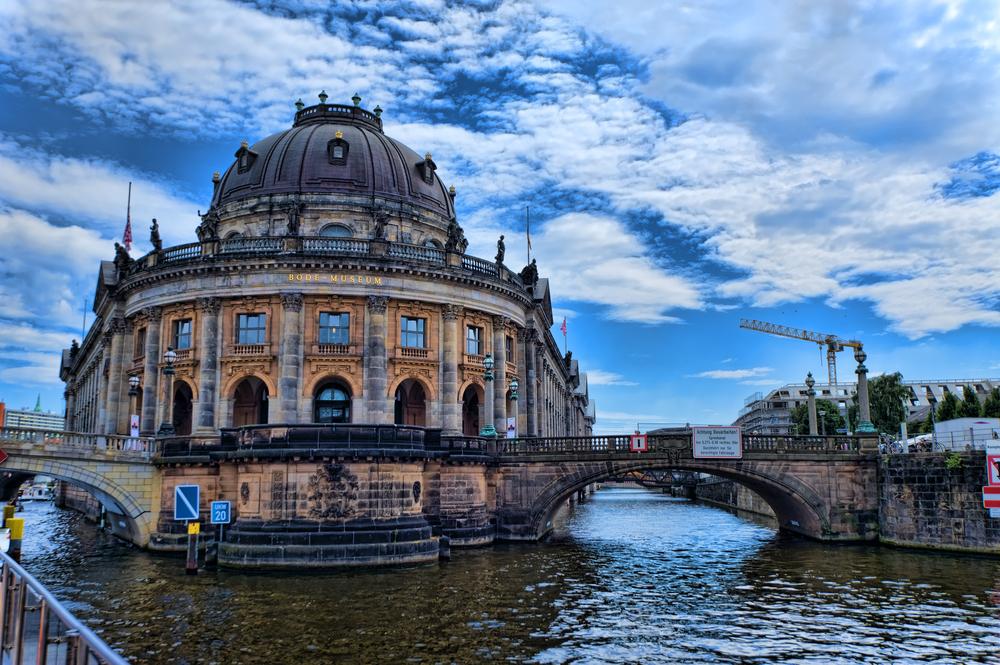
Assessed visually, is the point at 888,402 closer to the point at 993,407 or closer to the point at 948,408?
the point at 948,408

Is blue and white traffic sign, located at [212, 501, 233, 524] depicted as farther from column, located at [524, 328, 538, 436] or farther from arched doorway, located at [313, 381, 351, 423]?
column, located at [524, 328, 538, 436]

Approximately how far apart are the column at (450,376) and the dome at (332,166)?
11880 mm

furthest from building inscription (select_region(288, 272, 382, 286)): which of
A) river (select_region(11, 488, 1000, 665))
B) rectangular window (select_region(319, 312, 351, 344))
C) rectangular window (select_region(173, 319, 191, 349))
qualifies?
river (select_region(11, 488, 1000, 665))

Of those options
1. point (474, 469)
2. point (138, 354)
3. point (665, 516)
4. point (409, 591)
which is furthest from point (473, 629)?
point (665, 516)

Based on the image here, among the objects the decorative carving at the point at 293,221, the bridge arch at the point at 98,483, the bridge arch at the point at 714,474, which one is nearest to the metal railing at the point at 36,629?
the bridge arch at the point at 98,483

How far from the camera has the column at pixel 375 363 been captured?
162ft

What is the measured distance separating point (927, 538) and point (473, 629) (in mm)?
27057

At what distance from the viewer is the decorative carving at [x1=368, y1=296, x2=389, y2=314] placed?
49875 millimetres

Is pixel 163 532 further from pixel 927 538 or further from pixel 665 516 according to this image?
pixel 665 516

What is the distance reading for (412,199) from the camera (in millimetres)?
60625

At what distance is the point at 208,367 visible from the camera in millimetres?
49406

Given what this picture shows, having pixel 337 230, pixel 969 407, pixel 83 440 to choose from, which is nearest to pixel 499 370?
pixel 337 230

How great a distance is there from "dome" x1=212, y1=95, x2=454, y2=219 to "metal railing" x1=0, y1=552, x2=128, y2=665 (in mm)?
49836

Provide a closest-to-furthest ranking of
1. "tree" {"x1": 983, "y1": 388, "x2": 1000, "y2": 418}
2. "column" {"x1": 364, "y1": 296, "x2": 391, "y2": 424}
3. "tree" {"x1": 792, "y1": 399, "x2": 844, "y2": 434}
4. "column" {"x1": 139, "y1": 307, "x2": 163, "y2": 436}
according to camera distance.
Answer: "column" {"x1": 364, "y1": 296, "x2": 391, "y2": 424} < "column" {"x1": 139, "y1": 307, "x2": 163, "y2": 436} < "tree" {"x1": 983, "y1": 388, "x2": 1000, "y2": 418} < "tree" {"x1": 792, "y1": 399, "x2": 844, "y2": 434}
